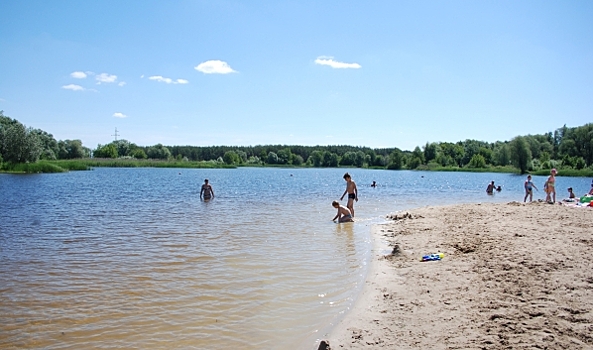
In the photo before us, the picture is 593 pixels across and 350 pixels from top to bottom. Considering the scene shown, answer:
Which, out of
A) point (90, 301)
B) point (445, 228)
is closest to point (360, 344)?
point (90, 301)

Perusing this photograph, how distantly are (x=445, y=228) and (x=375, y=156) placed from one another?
562 ft

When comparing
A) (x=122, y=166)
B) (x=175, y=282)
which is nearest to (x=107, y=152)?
(x=122, y=166)

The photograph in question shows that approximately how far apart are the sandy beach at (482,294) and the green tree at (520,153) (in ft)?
307

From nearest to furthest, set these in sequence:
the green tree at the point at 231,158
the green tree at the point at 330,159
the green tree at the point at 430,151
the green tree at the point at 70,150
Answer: the green tree at the point at 70,150 < the green tree at the point at 430,151 < the green tree at the point at 231,158 < the green tree at the point at 330,159

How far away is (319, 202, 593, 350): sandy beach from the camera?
4.78 metres

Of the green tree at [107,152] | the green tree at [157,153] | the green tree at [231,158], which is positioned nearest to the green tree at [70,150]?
the green tree at [107,152]

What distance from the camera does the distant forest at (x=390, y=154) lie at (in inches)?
2311

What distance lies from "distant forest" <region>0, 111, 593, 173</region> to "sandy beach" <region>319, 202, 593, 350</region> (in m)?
64.1

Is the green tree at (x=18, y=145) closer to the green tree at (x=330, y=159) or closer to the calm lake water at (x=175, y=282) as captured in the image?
the calm lake water at (x=175, y=282)

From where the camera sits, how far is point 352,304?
693 centimetres

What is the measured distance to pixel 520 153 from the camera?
94.4 metres

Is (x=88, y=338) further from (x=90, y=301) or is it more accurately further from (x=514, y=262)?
(x=514, y=262)

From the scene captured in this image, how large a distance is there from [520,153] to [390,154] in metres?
74.9

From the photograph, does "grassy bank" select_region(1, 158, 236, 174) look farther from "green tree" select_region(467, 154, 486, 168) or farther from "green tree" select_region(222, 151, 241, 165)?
"green tree" select_region(467, 154, 486, 168)
